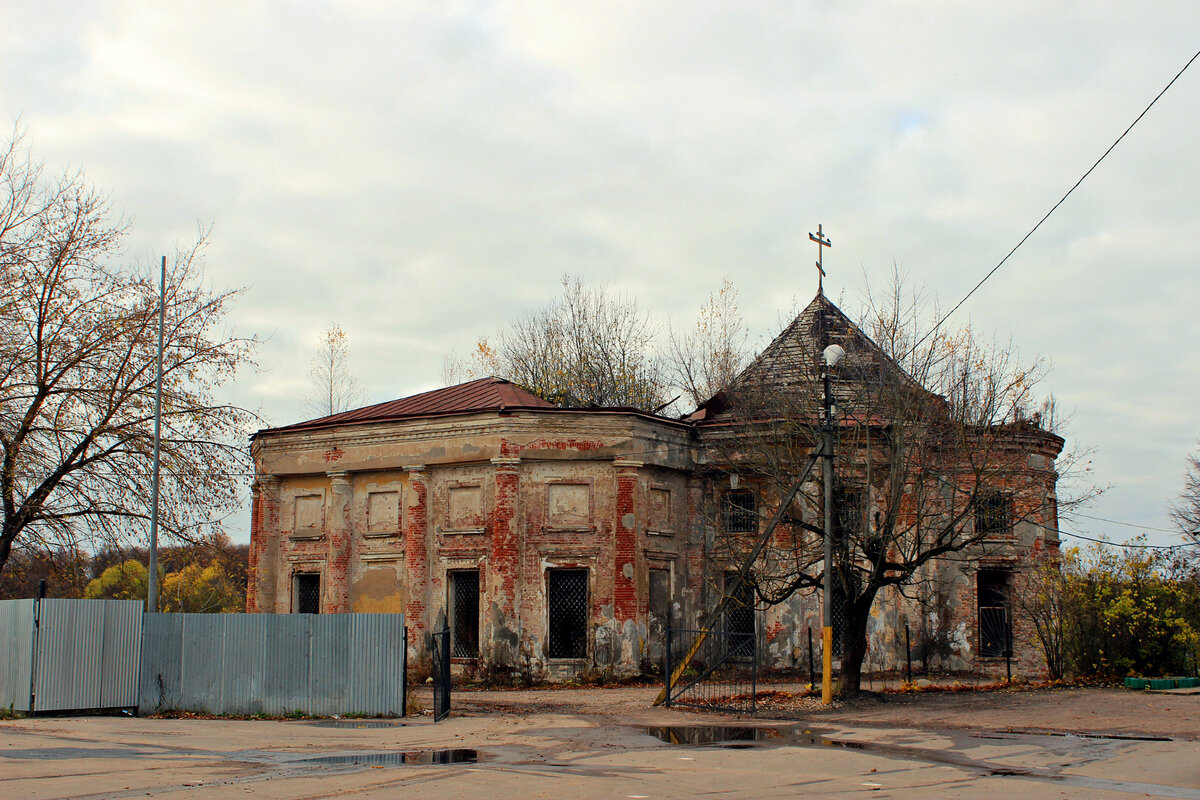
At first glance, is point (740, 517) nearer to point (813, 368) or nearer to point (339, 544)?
point (813, 368)

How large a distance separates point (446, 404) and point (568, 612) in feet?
22.0

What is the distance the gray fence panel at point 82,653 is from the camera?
58.0ft

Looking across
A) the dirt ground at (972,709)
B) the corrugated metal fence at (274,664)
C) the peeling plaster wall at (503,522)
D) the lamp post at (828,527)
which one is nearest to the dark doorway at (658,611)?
the peeling plaster wall at (503,522)

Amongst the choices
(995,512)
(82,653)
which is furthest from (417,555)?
(995,512)

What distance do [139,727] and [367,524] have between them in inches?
466

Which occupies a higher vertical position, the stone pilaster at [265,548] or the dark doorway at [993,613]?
the stone pilaster at [265,548]

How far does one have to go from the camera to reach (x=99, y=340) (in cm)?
2538

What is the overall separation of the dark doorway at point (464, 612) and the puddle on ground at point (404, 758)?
43.3 ft

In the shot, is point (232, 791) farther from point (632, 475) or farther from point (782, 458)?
point (632, 475)

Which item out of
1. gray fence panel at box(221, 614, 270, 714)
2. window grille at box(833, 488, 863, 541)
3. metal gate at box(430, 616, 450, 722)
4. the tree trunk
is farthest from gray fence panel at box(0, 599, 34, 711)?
window grille at box(833, 488, 863, 541)

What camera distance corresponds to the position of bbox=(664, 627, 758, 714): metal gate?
1914 cm

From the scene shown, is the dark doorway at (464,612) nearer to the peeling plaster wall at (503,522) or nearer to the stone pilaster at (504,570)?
the peeling plaster wall at (503,522)

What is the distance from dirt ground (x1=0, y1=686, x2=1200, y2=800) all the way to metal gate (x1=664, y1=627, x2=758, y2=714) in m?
0.67

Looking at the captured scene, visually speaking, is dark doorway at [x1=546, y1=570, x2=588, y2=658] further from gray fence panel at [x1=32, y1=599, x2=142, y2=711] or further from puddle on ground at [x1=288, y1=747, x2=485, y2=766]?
puddle on ground at [x1=288, y1=747, x2=485, y2=766]
